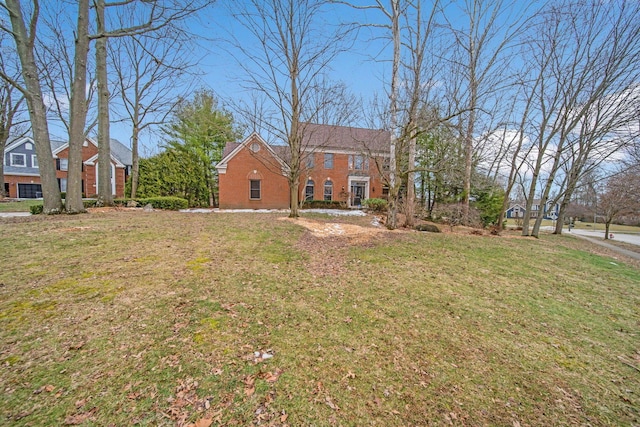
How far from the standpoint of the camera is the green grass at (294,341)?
2.12 m

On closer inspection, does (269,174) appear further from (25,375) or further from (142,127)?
(25,375)

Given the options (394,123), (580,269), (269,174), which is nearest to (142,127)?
(269,174)

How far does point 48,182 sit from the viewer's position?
853cm

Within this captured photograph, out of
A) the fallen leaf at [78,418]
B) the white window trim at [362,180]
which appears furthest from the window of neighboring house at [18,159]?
the fallen leaf at [78,418]

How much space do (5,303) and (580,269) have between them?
11454 millimetres

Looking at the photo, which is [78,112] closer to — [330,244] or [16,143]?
[330,244]

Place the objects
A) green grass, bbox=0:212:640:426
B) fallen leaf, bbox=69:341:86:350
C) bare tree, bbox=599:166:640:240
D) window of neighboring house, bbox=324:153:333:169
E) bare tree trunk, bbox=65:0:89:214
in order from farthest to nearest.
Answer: window of neighboring house, bbox=324:153:333:169, bare tree, bbox=599:166:640:240, bare tree trunk, bbox=65:0:89:214, fallen leaf, bbox=69:341:86:350, green grass, bbox=0:212:640:426

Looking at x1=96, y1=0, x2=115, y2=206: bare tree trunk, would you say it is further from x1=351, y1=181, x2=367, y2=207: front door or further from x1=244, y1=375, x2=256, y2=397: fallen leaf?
x1=351, y1=181, x2=367, y2=207: front door

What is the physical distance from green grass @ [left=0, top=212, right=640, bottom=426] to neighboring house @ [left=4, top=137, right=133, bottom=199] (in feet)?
83.9

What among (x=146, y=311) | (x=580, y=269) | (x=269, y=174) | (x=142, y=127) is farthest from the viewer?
(x=269, y=174)

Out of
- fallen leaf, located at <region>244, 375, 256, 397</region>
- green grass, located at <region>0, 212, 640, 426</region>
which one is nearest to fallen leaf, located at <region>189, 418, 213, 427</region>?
green grass, located at <region>0, 212, 640, 426</region>

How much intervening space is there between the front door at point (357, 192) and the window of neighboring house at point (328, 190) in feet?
6.86

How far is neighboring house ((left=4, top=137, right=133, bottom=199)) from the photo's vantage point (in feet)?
82.3

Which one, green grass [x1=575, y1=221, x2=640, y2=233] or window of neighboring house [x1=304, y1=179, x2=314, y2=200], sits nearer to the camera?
window of neighboring house [x1=304, y1=179, x2=314, y2=200]
